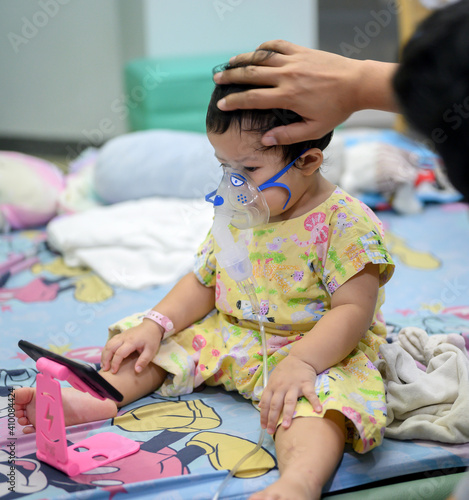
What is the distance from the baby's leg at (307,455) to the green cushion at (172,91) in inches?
88.6

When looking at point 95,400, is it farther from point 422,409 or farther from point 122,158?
point 122,158

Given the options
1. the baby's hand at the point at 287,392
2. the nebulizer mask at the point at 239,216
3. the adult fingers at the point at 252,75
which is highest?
the adult fingers at the point at 252,75

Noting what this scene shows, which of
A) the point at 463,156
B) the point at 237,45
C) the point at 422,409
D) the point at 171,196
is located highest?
the point at 463,156

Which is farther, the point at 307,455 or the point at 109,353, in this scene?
the point at 109,353

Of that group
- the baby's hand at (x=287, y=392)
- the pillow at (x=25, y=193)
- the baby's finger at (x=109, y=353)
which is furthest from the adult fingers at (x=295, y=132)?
the pillow at (x=25, y=193)

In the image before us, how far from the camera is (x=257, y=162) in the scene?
1035mm

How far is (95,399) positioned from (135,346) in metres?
0.12

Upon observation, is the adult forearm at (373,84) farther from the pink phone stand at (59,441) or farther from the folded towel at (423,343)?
the pink phone stand at (59,441)

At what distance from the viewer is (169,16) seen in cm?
329

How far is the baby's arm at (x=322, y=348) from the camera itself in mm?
917

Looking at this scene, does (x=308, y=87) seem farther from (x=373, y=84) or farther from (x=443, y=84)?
(x=443, y=84)

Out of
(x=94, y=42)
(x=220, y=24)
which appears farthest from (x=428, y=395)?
(x=94, y=42)

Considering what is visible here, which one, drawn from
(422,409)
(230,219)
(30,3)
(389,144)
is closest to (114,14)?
(30,3)

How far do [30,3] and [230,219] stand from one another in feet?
10.6
